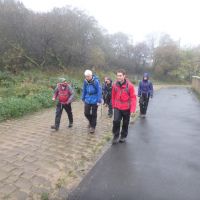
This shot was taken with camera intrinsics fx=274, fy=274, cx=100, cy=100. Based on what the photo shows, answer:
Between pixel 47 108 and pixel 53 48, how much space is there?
11.7 metres

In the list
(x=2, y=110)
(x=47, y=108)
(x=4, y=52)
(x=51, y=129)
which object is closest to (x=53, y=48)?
(x=4, y=52)

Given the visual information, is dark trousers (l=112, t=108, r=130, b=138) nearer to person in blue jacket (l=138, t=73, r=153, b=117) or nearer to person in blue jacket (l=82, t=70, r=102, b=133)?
person in blue jacket (l=82, t=70, r=102, b=133)

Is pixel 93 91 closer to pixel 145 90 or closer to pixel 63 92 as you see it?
pixel 63 92

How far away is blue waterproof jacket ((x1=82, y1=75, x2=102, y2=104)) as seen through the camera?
7355 mm

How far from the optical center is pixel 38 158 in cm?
544

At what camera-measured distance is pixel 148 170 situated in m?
5.02

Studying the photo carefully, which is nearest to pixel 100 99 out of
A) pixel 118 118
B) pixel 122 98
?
pixel 118 118

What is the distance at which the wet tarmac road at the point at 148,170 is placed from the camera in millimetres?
4082

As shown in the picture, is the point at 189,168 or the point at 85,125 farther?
the point at 85,125

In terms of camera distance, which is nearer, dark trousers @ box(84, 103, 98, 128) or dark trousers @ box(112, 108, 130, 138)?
dark trousers @ box(112, 108, 130, 138)

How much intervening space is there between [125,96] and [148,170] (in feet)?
6.70

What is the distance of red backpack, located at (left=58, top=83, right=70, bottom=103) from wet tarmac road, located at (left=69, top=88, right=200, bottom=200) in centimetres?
209

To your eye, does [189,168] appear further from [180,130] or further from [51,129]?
[51,129]

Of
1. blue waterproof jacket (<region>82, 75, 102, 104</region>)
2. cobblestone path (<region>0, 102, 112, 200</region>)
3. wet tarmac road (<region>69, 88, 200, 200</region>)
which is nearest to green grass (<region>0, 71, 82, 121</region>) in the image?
cobblestone path (<region>0, 102, 112, 200</region>)
